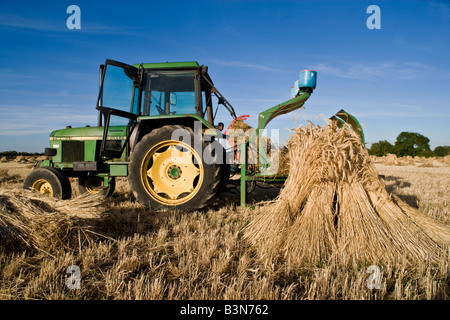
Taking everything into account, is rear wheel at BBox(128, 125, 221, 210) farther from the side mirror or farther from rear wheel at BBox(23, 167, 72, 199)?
rear wheel at BBox(23, 167, 72, 199)

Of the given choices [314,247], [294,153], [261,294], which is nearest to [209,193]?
[294,153]

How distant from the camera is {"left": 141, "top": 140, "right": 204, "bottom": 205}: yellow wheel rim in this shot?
3846 millimetres

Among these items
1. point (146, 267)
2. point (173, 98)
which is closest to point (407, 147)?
point (173, 98)

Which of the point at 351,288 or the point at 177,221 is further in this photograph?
the point at 177,221

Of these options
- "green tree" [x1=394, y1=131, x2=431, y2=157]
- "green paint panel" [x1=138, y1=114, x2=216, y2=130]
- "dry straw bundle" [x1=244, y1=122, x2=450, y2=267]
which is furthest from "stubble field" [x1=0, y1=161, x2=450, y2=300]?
"green tree" [x1=394, y1=131, x2=431, y2=157]

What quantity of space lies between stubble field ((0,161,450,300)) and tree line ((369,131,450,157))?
36.1m

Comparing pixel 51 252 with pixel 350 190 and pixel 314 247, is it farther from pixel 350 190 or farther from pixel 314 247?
pixel 350 190

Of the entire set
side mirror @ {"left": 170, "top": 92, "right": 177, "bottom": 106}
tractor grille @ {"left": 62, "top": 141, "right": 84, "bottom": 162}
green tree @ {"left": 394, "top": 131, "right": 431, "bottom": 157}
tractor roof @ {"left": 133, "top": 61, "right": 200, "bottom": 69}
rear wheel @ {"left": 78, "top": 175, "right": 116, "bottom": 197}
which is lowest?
rear wheel @ {"left": 78, "top": 175, "right": 116, "bottom": 197}

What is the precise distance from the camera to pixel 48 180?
419 centimetres

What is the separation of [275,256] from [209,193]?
63.6 inches

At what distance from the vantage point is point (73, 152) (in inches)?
197

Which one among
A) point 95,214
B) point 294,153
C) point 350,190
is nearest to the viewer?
point 350,190

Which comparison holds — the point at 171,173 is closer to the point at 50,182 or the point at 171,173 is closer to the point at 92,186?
the point at 50,182
